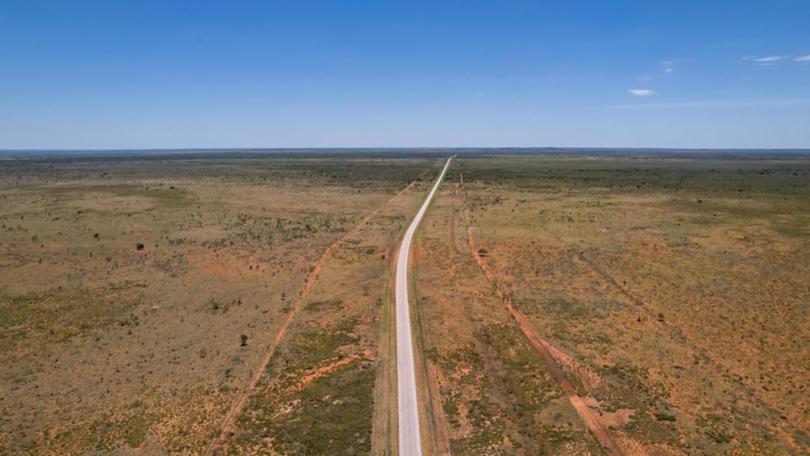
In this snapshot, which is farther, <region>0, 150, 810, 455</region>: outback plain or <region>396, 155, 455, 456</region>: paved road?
<region>0, 150, 810, 455</region>: outback plain

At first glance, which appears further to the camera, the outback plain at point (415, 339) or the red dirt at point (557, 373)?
the outback plain at point (415, 339)

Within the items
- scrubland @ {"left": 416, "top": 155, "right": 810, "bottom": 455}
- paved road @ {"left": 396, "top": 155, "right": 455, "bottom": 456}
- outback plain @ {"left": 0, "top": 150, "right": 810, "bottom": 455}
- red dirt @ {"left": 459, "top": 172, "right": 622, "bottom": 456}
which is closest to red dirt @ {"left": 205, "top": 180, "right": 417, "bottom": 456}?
outback plain @ {"left": 0, "top": 150, "right": 810, "bottom": 455}

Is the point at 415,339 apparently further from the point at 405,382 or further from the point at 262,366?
the point at 262,366

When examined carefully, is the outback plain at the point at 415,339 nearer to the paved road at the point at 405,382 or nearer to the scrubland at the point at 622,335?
the scrubland at the point at 622,335

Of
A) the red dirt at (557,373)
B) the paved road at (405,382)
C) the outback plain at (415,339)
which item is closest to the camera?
the paved road at (405,382)

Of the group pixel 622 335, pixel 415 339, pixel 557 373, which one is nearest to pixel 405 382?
pixel 415 339

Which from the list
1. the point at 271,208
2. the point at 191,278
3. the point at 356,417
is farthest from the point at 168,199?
the point at 356,417

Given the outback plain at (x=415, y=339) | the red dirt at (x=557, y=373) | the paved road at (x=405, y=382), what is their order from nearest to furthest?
1. the paved road at (x=405, y=382)
2. the red dirt at (x=557, y=373)
3. the outback plain at (x=415, y=339)

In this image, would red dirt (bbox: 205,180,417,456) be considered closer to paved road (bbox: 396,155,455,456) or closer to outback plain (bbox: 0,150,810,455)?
outback plain (bbox: 0,150,810,455)

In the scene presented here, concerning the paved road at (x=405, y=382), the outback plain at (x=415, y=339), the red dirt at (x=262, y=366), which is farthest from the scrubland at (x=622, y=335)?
the red dirt at (x=262, y=366)
